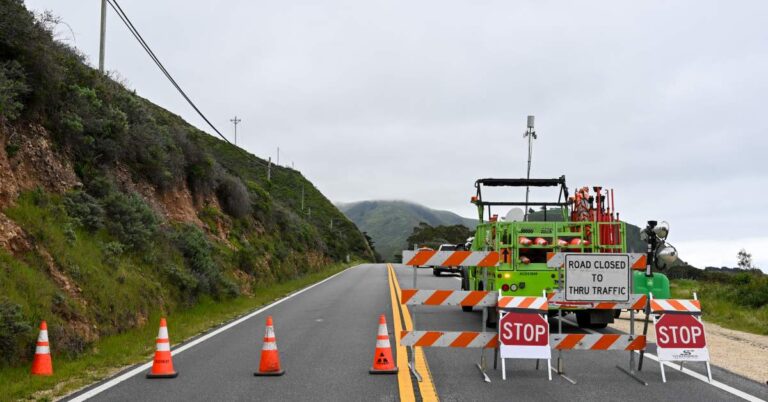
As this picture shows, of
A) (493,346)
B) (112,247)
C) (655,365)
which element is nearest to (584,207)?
(655,365)

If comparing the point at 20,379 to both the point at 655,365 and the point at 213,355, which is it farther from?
the point at 655,365

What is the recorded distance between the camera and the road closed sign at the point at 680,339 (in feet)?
26.5

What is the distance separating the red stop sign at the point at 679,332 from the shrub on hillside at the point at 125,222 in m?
11.1

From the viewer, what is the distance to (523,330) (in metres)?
8.32

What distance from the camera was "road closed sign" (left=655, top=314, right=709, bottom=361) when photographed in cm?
806

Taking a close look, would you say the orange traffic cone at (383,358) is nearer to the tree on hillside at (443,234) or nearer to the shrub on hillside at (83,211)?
the shrub on hillside at (83,211)

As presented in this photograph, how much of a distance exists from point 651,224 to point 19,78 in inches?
497

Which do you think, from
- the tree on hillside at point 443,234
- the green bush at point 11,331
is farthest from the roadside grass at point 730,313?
the tree on hillside at point 443,234

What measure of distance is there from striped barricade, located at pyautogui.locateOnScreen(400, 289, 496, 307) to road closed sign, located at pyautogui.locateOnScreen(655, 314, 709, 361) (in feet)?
7.00

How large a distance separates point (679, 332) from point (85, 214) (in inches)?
451

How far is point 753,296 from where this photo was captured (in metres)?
18.5

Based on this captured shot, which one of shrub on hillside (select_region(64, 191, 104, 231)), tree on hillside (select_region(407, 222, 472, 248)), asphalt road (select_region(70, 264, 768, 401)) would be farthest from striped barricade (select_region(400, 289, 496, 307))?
tree on hillside (select_region(407, 222, 472, 248))

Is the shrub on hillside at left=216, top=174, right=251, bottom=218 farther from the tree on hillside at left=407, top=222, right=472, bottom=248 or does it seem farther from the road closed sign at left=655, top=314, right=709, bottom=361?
the tree on hillside at left=407, top=222, right=472, bottom=248

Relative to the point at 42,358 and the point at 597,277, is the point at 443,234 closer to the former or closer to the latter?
the point at 597,277
